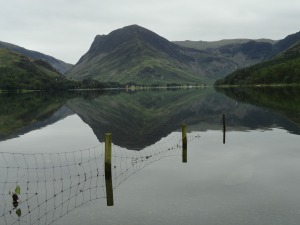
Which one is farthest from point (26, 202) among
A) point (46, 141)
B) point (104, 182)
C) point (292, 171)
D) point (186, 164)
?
point (46, 141)

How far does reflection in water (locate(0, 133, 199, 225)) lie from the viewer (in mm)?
28938

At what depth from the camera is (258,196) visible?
29906 mm

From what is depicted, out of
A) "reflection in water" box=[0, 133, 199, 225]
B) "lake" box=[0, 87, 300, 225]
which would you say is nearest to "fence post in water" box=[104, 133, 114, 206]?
"reflection in water" box=[0, 133, 199, 225]

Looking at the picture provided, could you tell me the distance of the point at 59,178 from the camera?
38.2 m

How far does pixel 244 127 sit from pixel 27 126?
49646mm

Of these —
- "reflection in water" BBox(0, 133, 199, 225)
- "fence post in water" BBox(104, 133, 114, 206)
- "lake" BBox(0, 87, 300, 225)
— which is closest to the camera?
"lake" BBox(0, 87, 300, 225)

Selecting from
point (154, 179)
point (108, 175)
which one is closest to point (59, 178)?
point (108, 175)

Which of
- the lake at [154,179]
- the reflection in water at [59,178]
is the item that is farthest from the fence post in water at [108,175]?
the lake at [154,179]

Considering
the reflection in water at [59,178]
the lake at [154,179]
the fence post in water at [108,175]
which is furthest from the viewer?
the fence post in water at [108,175]

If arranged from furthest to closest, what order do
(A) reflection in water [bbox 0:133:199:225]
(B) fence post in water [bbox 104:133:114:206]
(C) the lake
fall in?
(B) fence post in water [bbox 104:133:114:206] → (A) reflection in water [bbox 0:133:199:225] → (C) the lake

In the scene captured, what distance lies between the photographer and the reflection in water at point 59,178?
28.9 metres

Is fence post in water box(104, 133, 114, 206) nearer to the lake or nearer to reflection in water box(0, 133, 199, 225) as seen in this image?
reflection in water box(0, 133, 199, 225)

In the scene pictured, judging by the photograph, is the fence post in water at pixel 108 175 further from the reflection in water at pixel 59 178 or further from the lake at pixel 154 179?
the lake at pixel 154 179

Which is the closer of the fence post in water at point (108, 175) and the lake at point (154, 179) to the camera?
the lake at point (154, 179)
